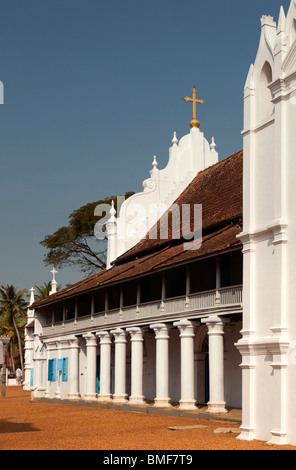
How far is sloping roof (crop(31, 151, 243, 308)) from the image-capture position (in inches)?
1081

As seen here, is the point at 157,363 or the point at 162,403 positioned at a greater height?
the point at 157,363

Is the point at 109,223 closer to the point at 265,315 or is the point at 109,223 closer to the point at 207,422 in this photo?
the point at 207,422

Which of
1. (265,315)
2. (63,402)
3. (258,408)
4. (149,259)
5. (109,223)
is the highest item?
(109,223)

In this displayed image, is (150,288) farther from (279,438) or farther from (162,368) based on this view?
(279,438)

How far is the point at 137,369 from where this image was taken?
32.7m

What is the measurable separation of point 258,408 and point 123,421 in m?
8.72

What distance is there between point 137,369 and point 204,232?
6.84 metres

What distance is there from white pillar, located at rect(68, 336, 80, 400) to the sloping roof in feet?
8.68

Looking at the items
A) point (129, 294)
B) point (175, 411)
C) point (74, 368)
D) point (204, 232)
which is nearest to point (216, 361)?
point (175, 411)

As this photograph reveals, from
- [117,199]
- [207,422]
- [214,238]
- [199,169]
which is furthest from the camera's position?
[117,199]

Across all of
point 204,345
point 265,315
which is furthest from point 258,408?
point 204,345

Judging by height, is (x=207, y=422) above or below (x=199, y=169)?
below

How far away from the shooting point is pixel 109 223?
45125 millimetres

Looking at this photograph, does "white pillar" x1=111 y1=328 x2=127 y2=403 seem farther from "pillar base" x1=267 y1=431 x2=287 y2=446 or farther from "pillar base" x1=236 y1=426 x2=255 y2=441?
"pillar base" x1=267 y1=431 x2=287 y2=446
